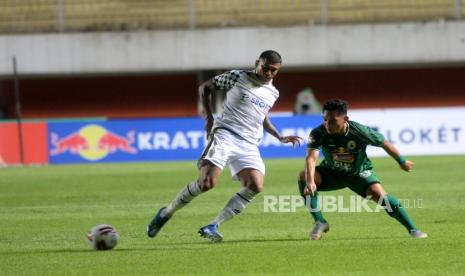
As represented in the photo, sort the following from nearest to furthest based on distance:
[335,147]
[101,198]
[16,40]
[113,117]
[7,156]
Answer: [335,147]
[101,198]
[7,156]
[16,40]
[113,117]

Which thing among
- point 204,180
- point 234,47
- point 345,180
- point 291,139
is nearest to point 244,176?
point 204,180

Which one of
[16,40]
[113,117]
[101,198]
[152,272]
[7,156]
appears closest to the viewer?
[152,272]

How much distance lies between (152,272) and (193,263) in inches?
22.5

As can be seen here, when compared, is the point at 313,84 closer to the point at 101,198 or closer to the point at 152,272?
the point at 101,198

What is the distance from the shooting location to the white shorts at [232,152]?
10164 millimetres

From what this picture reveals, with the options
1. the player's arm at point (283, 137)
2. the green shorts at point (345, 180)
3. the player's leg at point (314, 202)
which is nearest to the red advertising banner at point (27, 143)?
the player's arm at point (283, 137)

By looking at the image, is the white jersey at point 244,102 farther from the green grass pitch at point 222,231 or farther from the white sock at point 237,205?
the green grass pitch at point 222,231

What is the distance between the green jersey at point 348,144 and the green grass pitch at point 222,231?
2.57 feet

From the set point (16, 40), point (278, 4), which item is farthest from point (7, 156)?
point (278, 4)

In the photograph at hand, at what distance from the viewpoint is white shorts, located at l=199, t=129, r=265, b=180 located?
10164 mm

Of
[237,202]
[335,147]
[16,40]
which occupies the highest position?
[335,147]

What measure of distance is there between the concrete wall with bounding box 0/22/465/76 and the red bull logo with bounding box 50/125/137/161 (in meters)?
5.86

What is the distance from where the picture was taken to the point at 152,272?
806cm
